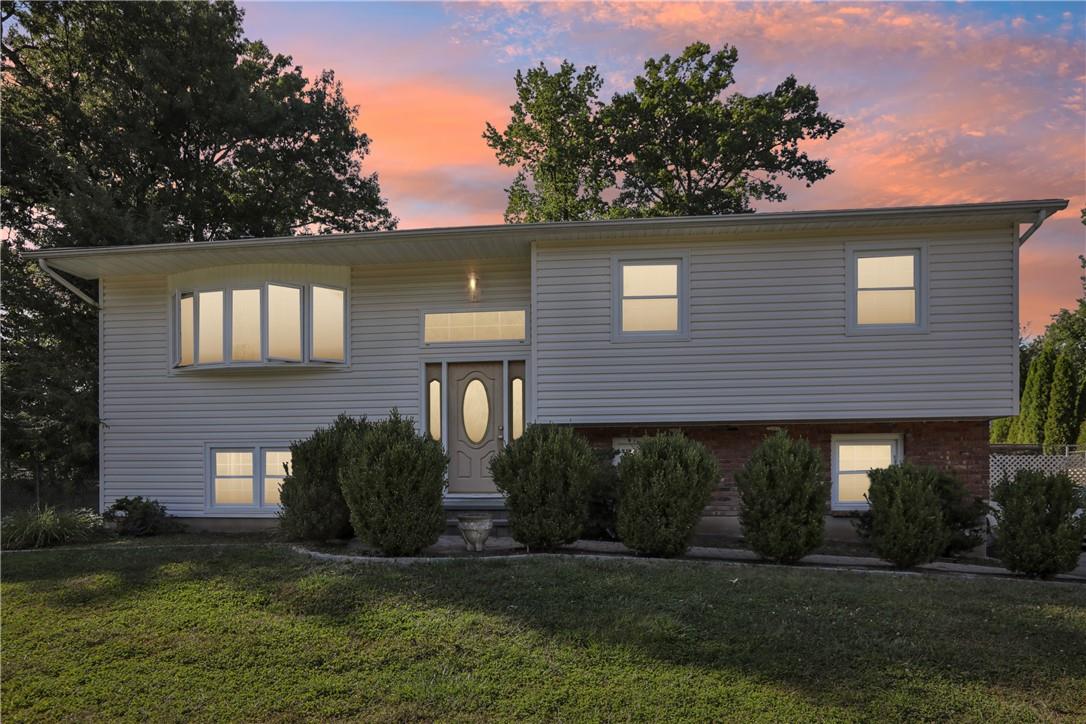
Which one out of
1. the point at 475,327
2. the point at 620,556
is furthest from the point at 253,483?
the point at 620,556

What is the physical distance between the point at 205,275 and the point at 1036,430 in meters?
26.2

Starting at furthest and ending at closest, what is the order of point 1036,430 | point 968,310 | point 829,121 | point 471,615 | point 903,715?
point 1036,430 → point 829,121 → point 968,310 → point 471,615 → point 903,715

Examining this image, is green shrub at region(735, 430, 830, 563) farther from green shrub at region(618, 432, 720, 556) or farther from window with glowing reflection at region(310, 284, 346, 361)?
window with glowing reflection at region(310, 284, 346, 361)

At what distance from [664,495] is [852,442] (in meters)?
4.44

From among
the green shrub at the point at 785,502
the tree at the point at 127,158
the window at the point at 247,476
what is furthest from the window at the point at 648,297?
the tree at the point at 127,158

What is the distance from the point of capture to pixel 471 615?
5.89 meters

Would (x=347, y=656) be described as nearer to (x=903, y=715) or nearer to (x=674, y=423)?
(x=903, y=715)

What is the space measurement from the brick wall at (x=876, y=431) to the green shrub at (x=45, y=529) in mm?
7260

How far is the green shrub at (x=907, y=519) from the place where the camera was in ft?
25.4

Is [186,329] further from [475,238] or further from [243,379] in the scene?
[475,238]

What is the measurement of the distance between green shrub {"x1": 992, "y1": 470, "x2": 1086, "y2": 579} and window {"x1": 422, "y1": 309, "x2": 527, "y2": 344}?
6494 mm

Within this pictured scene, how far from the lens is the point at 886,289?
10164 mm

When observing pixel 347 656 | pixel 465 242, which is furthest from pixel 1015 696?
pixel 465 242

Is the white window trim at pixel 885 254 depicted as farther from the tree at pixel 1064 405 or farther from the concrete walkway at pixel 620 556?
the tree at pixel 1064 405
